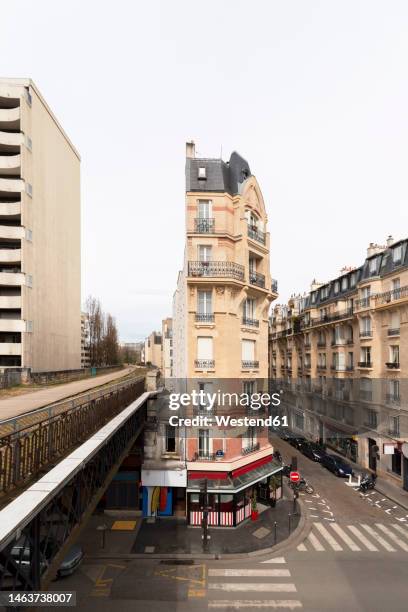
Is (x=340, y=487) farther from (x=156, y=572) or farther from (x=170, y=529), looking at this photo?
→ (x=156, y=572)

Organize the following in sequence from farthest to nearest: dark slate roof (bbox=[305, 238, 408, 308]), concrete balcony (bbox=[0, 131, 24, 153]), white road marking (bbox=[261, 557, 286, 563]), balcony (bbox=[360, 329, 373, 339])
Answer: concrete balcony (bbox=[0, 131, 24, 153]), balcony (bbox=[360, 329, 373, 339]), dark slate roof (bbox=[305, 238, 408, 308]), white road marking (bbox=[261, 557, 286, 563])

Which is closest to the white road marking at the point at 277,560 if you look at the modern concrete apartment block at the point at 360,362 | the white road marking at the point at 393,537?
the white road marking at the point at 393,537

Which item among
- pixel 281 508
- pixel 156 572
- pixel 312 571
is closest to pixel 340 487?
pixel 281 508

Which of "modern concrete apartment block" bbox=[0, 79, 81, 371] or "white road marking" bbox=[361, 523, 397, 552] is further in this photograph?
"modern concrete apartment block" bbox=[0, 79, 81, 371]

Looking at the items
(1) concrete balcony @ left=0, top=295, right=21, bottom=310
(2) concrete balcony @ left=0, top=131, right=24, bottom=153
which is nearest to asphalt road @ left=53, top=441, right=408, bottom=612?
(1) concrete balcony @ left=0, top=295, right=21, bottom=310

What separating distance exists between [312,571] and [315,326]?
2684cm

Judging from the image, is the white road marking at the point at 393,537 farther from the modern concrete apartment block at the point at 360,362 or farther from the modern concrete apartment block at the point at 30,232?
the modern concrete apartment block at the point at 30,232

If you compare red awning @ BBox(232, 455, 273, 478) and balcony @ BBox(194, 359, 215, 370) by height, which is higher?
balcony @ BBox(194, 359, 215, 370)

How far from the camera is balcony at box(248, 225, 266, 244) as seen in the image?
74.4ft

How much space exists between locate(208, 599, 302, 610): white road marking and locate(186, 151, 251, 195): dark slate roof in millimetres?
20941

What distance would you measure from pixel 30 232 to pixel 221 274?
24705mm

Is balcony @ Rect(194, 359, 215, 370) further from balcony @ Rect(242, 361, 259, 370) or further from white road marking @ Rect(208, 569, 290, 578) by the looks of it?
white road marking @ Rect(208, 569, 290, 578)

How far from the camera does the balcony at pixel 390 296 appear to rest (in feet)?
83.5

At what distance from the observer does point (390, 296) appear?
2691 centimetres
